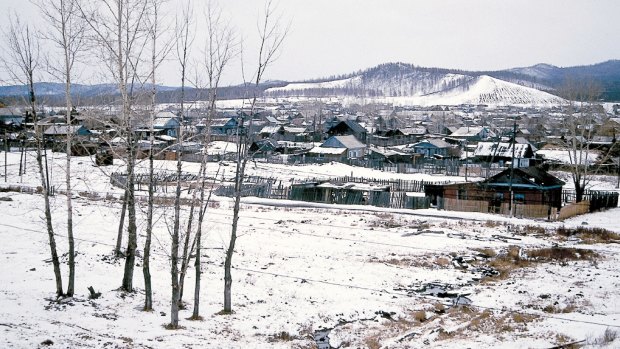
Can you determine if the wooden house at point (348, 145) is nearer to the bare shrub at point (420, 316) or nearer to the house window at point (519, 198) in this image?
the house window at point (519, 198)

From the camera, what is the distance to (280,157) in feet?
223

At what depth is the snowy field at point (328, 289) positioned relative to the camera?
12.3 meters

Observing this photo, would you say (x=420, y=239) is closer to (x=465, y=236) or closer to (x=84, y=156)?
(x=465, y=236)

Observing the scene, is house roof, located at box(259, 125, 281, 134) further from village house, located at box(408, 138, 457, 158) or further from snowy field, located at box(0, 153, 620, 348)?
snowy field, located at box(0, 153, 620, 348)

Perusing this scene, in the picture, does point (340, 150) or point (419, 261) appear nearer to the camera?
point (419, 261)

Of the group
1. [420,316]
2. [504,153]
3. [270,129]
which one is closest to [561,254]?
[420,316]

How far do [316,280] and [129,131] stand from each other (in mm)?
8630

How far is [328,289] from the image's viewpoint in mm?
17438

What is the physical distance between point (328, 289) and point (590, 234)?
16.5m

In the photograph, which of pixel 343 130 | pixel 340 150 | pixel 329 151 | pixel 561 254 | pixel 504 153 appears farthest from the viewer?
pixel 343 130

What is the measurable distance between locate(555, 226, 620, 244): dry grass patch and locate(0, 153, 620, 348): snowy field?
719mm

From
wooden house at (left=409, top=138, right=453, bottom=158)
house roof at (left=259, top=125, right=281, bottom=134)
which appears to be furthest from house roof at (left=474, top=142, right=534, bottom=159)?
house roof at (left=259, top=125, right=281, bottom=134)

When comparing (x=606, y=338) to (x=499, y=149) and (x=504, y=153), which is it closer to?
(x=504, y=153)

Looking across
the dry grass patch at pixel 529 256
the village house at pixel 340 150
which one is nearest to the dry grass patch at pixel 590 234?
the dry grass patch at pixel 529 256
